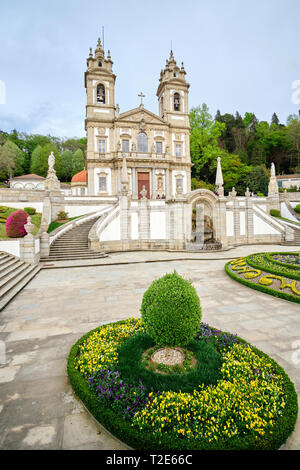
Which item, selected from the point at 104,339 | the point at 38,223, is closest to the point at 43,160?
the point at 38,223

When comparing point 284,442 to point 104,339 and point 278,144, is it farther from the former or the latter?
point 278,144

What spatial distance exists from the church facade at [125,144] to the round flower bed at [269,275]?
24.2m

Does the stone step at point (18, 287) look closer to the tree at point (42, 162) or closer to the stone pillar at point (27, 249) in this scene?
the stone pillar at point (27, 249)

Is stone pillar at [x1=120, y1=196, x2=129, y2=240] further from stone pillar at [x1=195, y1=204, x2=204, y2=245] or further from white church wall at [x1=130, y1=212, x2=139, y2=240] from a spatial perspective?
stone pillar at [x1=195, y1=204, x2=204, y2=245]

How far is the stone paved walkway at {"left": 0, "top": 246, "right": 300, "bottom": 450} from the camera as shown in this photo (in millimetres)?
3276

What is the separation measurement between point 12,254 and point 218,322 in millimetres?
12873

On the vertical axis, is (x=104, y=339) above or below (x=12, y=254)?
below

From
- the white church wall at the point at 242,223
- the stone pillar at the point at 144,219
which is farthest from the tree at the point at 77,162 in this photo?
the white church wall at the point at 242,223

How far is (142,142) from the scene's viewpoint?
125ft

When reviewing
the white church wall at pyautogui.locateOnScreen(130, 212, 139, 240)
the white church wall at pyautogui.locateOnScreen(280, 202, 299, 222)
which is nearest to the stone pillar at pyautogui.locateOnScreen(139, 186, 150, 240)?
the white church wall at pyautogui.locateOnScreen(130, 212, 139, 240)

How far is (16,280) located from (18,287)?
91 cm

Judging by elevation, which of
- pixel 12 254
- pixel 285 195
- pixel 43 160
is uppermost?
pixel 43 160

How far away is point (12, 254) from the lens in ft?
47.8

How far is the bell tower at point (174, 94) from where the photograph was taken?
3975cm
